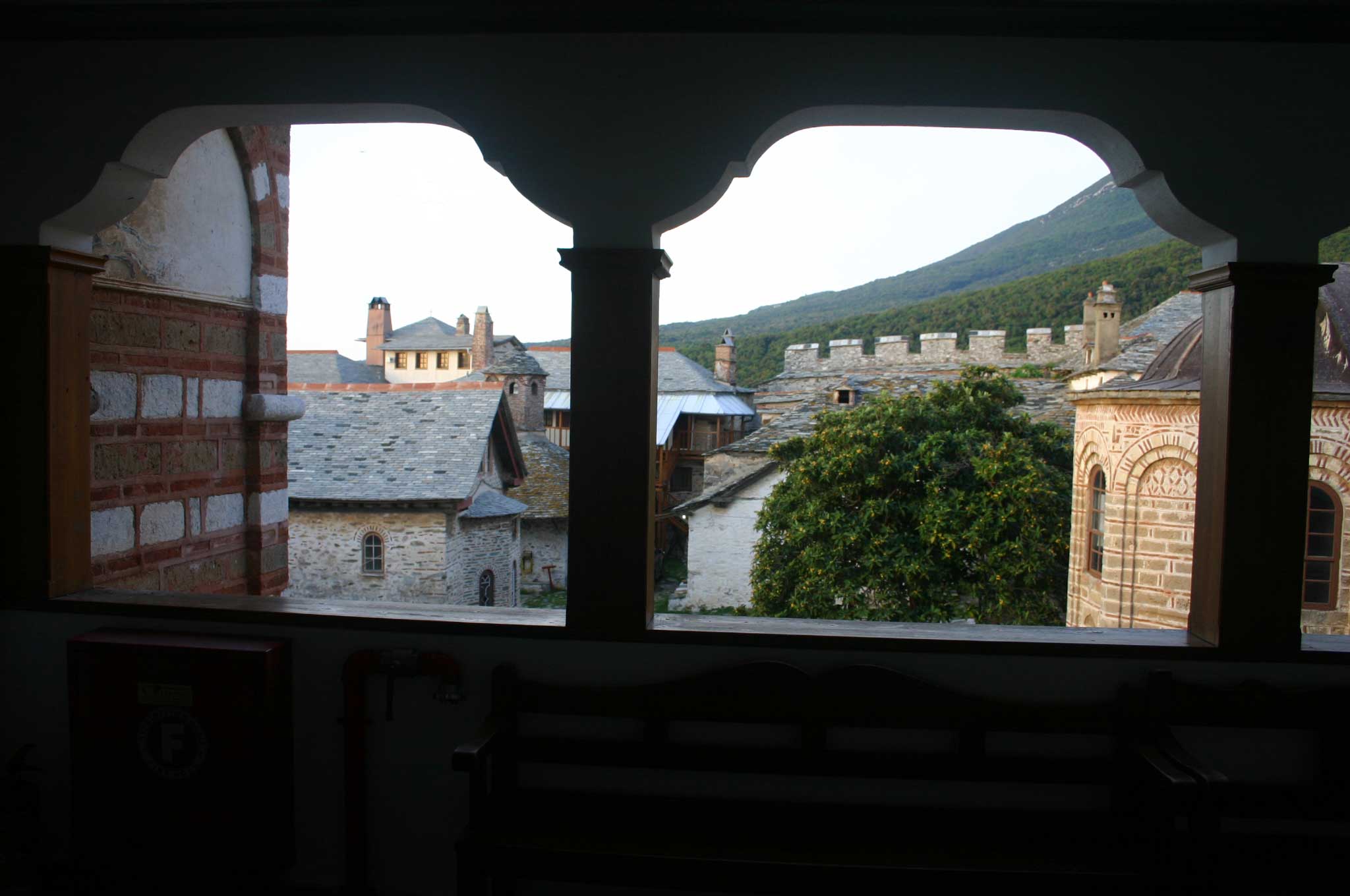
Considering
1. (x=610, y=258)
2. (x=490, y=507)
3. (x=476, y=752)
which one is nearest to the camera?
(x=476, y=752)

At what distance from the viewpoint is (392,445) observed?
560 inches

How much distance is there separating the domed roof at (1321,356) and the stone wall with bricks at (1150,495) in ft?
0.64

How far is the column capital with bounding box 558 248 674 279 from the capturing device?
2.24 m

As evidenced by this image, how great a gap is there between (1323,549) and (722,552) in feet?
31.5

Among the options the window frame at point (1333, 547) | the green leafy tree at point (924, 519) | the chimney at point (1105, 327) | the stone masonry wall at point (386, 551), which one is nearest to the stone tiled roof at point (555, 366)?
the stone masonry wall at point (386, 551)

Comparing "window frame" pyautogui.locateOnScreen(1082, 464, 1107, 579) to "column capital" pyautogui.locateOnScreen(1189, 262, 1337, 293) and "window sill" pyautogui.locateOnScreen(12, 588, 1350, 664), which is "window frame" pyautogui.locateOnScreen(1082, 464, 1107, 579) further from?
"column capital" pyautogui.locateOnScreen(1189, 262, 1337, 293)

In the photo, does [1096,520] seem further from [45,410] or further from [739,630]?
[45,410]

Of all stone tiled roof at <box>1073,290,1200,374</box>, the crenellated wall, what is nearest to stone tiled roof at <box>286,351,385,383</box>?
the crenellated wall

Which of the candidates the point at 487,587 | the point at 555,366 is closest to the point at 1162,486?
the point at 487,587

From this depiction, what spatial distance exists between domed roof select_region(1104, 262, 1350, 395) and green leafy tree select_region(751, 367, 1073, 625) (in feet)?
7.59

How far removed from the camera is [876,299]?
3800cm

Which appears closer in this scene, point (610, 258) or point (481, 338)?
point (610, 258)

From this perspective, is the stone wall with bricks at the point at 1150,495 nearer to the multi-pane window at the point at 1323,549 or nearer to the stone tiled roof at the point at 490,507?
the multi-pane window at the point at 1323,549

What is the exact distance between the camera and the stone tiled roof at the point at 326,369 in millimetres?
34969
